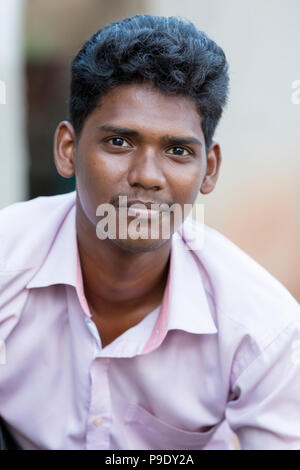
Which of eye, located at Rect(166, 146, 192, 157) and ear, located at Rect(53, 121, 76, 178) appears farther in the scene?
ear, located at Rect(53, 121, 76, 178)

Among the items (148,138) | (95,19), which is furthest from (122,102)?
(95,19)

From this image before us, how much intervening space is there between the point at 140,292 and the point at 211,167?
442 mm

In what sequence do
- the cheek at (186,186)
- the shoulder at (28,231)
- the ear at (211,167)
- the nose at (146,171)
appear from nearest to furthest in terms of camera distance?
the nose at (146,171) → the cheek at (186,186) → the shoulder at (28,231) → the ear at (211,167)

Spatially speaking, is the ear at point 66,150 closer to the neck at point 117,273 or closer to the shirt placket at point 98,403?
the neck at point 117,273

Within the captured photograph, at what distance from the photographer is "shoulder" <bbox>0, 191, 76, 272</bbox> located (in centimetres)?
202

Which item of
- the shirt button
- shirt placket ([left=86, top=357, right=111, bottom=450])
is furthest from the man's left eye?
the shirt button

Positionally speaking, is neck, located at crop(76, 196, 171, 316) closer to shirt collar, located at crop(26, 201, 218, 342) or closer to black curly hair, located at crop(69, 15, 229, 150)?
shirt collar, located at crop(26, 201, 218, 342)

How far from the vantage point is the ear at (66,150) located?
211cm

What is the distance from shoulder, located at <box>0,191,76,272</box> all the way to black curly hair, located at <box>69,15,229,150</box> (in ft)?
0.93

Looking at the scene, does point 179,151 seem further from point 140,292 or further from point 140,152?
point 140,292

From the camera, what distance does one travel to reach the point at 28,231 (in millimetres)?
2080

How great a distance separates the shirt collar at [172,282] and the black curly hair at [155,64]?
13.1 inches

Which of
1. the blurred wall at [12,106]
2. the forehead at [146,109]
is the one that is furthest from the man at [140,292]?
the blurred wall at [12,106]

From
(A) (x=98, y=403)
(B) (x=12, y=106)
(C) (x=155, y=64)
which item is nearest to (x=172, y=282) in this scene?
(A) (x=98, y=403)
